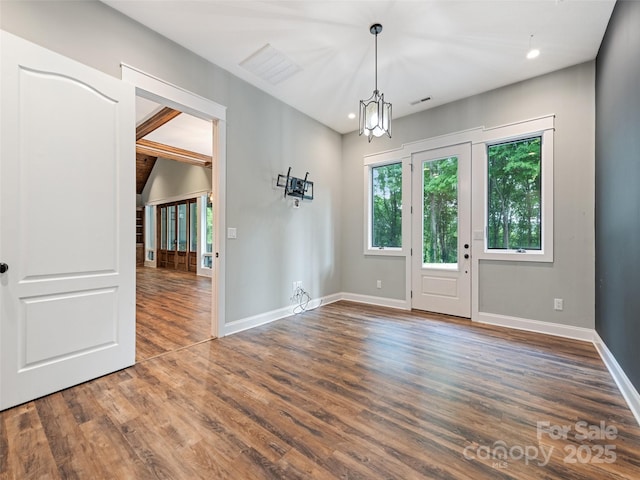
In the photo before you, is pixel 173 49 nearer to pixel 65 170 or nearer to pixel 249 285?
pixel 65 170

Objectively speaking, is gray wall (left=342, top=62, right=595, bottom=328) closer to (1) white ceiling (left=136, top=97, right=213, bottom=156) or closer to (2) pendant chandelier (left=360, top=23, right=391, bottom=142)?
(2) pendant chandelier (left=360, top=23, right=391, bottom=142)

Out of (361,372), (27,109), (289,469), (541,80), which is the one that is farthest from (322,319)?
(541,80)

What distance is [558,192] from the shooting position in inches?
128

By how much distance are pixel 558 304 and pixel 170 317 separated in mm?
4898

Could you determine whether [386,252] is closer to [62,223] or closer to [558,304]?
[558,304]

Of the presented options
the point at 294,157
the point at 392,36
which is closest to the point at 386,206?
the point at 294,157

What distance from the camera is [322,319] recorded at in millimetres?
3910

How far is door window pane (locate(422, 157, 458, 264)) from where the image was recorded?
4.03 metres

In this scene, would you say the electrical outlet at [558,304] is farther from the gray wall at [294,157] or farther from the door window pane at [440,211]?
the door window pane at [440,211]

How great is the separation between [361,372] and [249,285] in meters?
1.79

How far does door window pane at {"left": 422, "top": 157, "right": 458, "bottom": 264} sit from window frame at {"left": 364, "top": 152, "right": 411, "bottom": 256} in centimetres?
25

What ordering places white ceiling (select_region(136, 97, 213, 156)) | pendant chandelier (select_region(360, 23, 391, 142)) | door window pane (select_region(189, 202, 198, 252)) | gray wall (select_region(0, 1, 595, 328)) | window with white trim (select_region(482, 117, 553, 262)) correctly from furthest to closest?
door window pane (select_region(189, 202, 198, 252)), white ceiling (select_region(136, 97, 213, 156)), window with white trim (select_region(482, 117, 553, 262)), pendant chandelier (select_region(360, 23, 391, 142)), gray wall (select_region(0, 1, 595, 328))

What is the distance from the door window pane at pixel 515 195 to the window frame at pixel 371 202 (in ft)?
3.63

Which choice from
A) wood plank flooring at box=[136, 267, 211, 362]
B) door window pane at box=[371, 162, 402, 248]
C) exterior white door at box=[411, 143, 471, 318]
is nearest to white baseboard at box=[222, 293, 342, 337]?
wood plank flooring at box=[136, 267, 211, 362]
